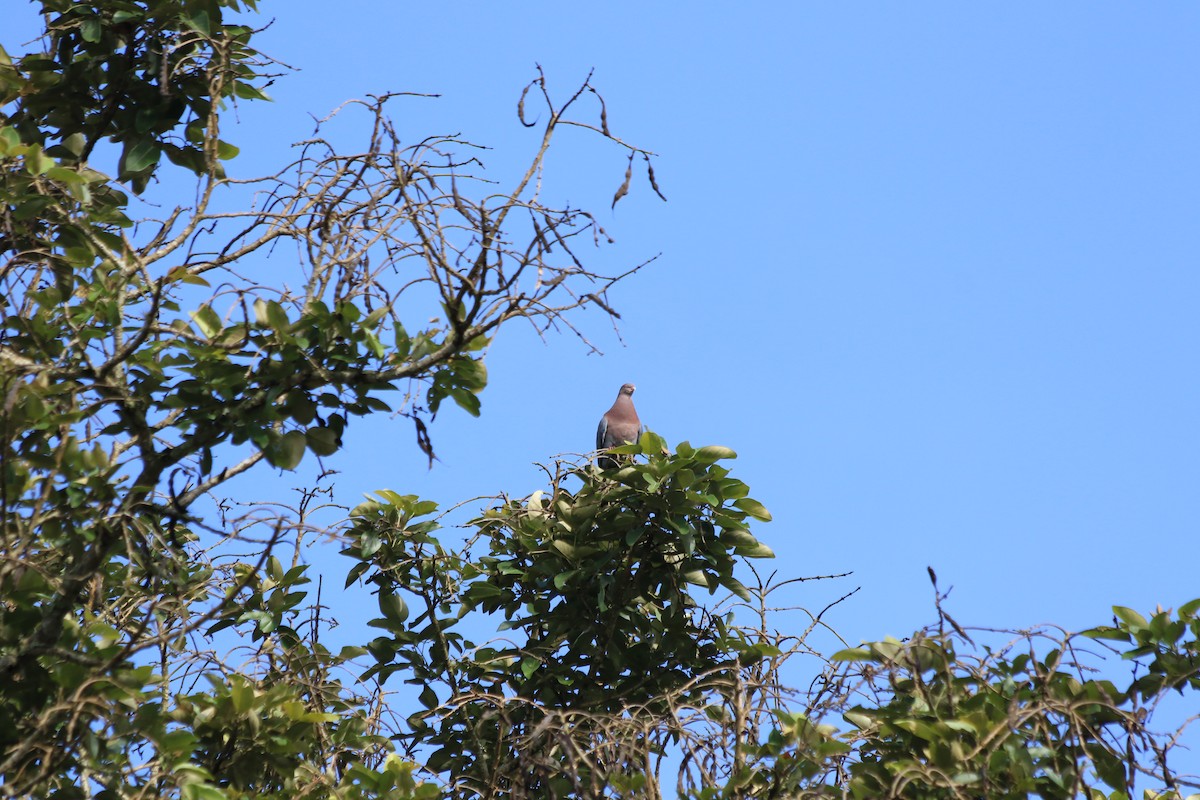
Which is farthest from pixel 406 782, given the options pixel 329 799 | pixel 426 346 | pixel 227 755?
pixel 426 346

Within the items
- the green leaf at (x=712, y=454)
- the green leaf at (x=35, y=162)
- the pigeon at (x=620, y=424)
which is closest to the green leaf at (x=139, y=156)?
the green leaf at (x=35, y=162)

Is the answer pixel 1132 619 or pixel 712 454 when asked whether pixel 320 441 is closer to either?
pixel 712 454

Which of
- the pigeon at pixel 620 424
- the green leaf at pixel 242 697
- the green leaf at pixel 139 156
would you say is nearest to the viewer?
the green leaf at pixel 242 697

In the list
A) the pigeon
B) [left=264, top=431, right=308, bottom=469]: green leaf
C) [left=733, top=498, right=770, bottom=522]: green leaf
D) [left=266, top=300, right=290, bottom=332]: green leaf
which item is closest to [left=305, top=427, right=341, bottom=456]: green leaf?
[left=264, top=431, right=308, bottom=469]: green leaf

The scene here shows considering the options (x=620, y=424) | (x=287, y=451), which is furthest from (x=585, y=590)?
(x=620, y=424)

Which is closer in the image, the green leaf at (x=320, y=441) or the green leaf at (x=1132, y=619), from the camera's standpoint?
the green leaf at (x=320, y=441)

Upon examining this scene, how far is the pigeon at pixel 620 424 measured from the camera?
8898 millimetres

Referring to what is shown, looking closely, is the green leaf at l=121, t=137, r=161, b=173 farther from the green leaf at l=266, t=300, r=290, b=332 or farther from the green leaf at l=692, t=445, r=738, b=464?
the green leaf at l=692, t=445, r=738, b=464

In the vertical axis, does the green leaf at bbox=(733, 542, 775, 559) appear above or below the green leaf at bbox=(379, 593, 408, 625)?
above

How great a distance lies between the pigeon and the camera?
8.90 m

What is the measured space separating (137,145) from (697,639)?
2.51 metres

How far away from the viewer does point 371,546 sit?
4465 mm

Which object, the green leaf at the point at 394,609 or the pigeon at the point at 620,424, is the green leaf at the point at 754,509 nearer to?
the green leaf at the point at 394,609

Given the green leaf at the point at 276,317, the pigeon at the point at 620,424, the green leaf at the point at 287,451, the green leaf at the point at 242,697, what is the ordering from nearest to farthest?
the green leaf at the point at 276,317 < the green leaf at the point at 287,451 < the green leaf at the point at 242,697 < the pigeon at the point at 620,424
